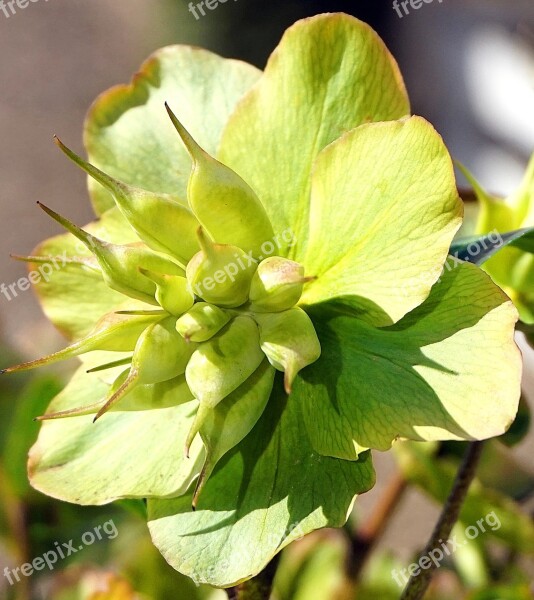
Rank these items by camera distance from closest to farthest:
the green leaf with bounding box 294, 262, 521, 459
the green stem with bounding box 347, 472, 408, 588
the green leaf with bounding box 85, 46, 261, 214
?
1. the green leaf with bounding box 294, 262, 521, 459
2. the green leaf with bounding box 85, 46, 261, 214
3. the green stem with bounding box 347, 472, 408, 588

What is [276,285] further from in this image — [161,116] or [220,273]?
[161,116]

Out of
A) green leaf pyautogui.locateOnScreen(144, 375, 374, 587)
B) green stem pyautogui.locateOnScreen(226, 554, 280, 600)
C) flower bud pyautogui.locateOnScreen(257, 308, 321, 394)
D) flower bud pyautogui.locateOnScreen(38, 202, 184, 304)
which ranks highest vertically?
flower bud pyautogui.locateOnScreen(38, 202, 184, 304)

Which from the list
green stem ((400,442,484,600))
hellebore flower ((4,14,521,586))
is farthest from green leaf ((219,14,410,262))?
green stem ((400,442,484,600))

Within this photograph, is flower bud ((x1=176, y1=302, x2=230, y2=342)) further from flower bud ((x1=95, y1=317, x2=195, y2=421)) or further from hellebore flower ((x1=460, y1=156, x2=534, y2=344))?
hellebore flower ((x1=460, y1=156, x2=534, y2=344))

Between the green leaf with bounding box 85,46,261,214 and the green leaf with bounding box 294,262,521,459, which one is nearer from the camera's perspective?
the green leaf with bounding box 294,262,521,459

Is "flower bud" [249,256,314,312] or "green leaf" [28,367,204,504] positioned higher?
"flower bud" [249,256,314,312]

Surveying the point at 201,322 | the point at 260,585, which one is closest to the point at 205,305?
the point at 201,322

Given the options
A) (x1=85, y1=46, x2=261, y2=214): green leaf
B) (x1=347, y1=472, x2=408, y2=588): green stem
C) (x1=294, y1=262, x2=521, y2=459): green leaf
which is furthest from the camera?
(x1=347, y1=472, x2=408, y2=588): green stem

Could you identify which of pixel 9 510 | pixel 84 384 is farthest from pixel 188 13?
pixel 84 384

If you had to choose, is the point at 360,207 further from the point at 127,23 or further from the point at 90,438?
the point at 127,23
